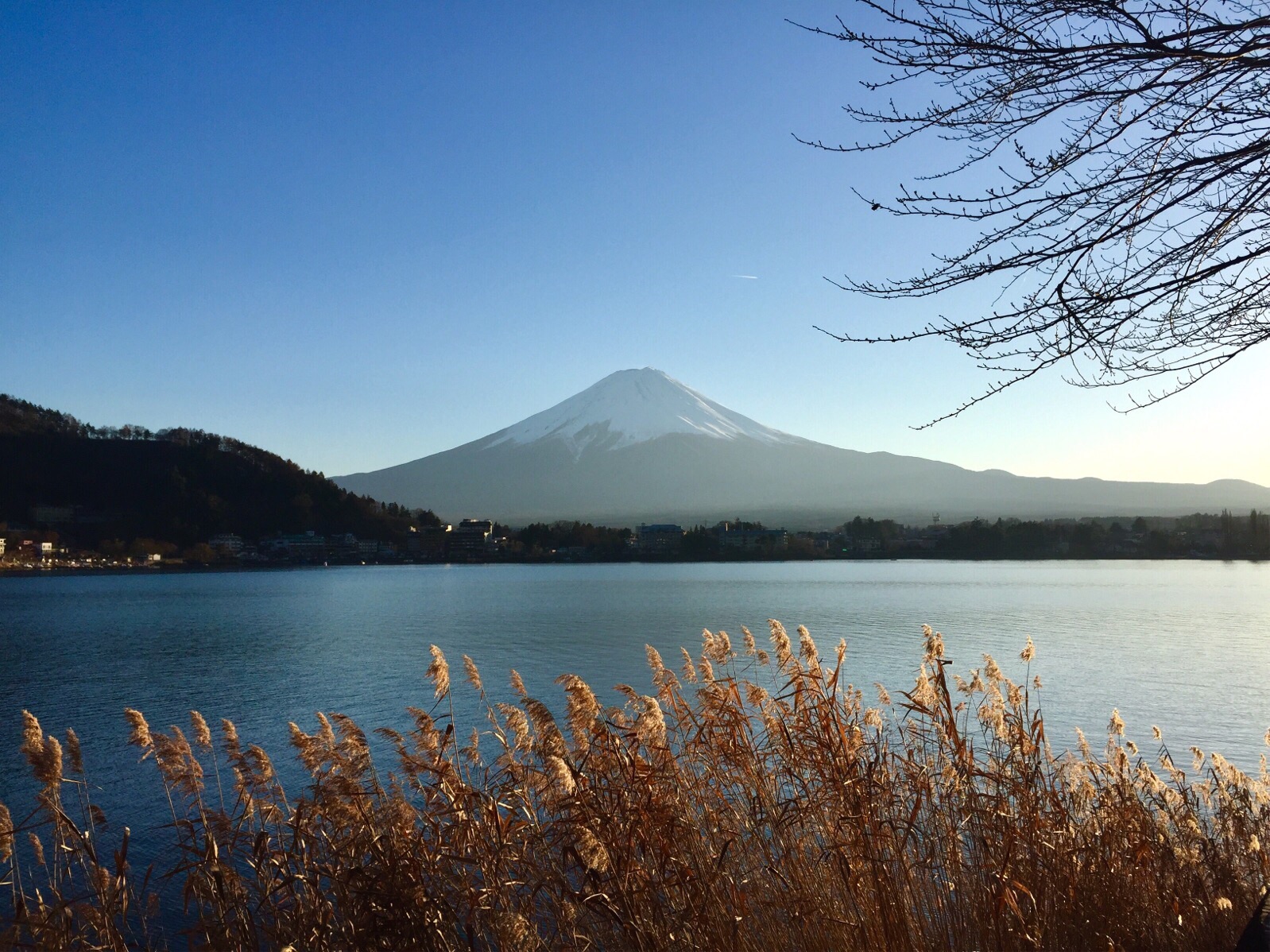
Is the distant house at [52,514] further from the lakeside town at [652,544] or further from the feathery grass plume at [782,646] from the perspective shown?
the feathery grass plume at [782,646]

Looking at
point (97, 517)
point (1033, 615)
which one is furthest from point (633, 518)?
point (1033, 615)

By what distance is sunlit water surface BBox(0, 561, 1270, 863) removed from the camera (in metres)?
15.6

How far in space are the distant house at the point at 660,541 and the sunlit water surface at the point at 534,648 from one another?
7106cm

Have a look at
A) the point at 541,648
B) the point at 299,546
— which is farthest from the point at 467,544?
the point at 541,648

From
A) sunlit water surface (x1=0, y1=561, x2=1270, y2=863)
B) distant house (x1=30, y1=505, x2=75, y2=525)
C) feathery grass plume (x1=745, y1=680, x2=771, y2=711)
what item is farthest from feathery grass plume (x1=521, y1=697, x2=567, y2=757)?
distant house (x1=30, y1=505, x2=75, y2=525)

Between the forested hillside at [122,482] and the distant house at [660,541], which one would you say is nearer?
the forested hillside at [122,482]

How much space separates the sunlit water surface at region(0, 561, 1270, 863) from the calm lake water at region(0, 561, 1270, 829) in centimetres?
9

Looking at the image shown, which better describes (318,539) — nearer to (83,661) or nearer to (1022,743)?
(83,661)

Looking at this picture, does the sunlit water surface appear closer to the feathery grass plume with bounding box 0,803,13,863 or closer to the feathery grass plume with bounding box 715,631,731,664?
the feathery grass plume with bounding box 0,803,13,863

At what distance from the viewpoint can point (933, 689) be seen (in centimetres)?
387

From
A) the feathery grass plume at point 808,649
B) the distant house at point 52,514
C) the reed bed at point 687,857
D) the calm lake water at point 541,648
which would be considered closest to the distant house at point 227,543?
the distant house at point 52,514

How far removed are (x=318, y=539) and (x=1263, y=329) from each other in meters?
116

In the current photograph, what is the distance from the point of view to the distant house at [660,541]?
132 m

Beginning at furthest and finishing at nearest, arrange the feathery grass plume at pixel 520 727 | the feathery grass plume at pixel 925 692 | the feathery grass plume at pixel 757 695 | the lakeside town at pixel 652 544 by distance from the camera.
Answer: the lakeside town at pixel 652 544
the feathery grass plume at pixel 757 695
the feathery grass plume at pixel 925 692
the feathery grass plume at pixel 520 727
